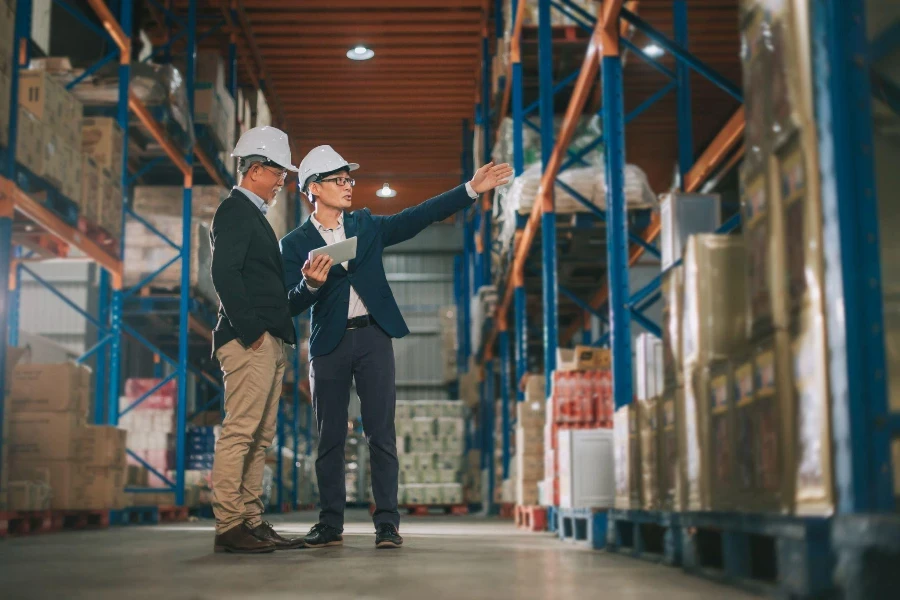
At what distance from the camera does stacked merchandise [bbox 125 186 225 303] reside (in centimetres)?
1112

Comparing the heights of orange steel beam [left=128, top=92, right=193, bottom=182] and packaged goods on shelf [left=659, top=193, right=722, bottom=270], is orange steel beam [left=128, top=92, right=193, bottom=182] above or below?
above

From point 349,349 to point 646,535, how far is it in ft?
5.19

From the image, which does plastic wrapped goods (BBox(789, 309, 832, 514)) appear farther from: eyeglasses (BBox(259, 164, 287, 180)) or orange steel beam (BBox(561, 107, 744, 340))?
orange steel beam (BBox(561, 107, 744, 340))

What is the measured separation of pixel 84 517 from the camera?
8.35 metres

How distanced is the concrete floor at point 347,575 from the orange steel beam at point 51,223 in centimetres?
274

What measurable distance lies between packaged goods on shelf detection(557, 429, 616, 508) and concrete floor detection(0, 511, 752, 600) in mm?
908

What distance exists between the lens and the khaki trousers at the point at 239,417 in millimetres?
4266

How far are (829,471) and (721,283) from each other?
104 cm

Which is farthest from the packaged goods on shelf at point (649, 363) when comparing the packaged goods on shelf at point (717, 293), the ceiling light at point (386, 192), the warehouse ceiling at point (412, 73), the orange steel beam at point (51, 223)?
the ceiling light at point (386, 192)

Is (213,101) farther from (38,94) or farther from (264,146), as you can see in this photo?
(264,146)

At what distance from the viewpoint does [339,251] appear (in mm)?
4320

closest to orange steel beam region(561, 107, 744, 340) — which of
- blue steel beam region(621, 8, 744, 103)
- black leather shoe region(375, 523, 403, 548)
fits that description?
blue steel beam region(621, 8, 744, 103)

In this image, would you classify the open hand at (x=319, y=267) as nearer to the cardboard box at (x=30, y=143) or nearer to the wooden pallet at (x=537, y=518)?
the cardboard box at (x=30, y=143)

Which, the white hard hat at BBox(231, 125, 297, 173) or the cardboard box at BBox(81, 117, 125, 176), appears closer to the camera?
the white hard hat at BBox(231, 125, 297, 173)
